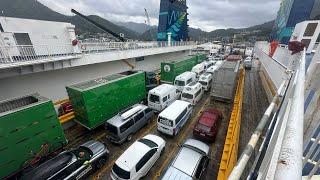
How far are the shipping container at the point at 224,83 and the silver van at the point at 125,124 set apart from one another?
8.24 metres

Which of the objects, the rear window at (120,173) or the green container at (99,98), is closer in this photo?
the rear window at (120,173)

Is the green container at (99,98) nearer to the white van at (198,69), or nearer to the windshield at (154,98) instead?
the windshield at (154,98)

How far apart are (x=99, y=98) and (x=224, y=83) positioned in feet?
38.2

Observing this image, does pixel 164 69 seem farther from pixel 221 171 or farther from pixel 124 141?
pixel 221 171

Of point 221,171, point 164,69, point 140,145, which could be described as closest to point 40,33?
point 140,145

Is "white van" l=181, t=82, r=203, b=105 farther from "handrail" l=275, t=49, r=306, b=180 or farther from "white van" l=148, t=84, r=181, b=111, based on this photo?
"handrail" l=275, t=49, r=306, b=180

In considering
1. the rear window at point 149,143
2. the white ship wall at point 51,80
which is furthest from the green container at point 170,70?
the rear window at point 149,143

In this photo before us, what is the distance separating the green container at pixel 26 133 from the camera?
309 inches

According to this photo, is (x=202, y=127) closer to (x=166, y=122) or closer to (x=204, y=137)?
(x=204, y=137)

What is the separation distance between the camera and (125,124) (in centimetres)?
1113

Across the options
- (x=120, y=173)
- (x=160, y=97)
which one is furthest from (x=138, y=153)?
(x=160, y=97)

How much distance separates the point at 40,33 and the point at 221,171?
14.7 metres

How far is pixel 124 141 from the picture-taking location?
38.0ft

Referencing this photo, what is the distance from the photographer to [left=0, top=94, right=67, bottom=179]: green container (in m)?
7.84
